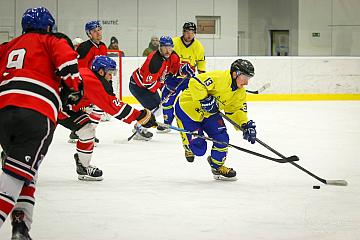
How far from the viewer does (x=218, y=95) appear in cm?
505

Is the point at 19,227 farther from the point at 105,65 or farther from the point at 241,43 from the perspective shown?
the point at 241,43

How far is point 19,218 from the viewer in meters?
3.16

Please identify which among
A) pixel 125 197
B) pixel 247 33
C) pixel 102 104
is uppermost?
pixel 247 33

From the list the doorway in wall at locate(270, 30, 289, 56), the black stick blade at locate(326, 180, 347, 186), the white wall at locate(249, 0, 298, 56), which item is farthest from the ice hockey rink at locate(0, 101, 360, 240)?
the white wall at locate(249, 0, 298, 56)

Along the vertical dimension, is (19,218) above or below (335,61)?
below

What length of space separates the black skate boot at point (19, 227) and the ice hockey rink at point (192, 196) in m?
0.38

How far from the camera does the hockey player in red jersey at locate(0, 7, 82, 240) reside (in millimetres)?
3023

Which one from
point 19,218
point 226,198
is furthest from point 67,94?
point 226,198

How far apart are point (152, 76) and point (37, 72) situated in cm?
435

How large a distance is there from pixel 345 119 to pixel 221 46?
12.2ft

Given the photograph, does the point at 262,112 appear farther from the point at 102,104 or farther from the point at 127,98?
the point at 102,104

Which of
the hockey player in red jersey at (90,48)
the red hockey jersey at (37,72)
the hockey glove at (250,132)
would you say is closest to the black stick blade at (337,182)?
the hockey glove at (250,132)

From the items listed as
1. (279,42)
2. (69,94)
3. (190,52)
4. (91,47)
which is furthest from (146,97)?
(279,42)

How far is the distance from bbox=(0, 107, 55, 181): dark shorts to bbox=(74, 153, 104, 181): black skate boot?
2029 mm
